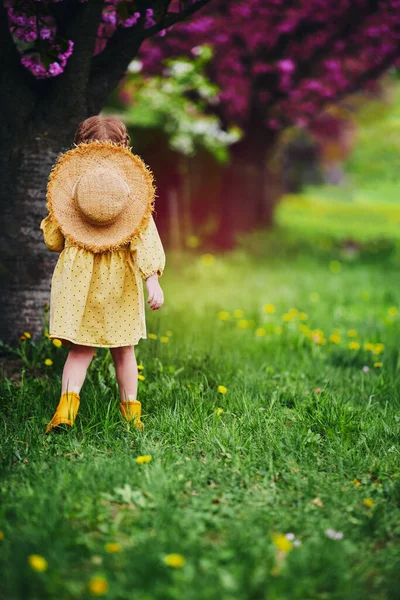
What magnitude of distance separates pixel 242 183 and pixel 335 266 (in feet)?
9.14

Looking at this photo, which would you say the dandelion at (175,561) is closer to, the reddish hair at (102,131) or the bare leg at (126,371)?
the bare leg at (126,371)

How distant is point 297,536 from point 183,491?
523mm

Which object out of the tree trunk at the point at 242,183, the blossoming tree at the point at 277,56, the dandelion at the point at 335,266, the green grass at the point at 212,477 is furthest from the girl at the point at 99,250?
the tree trunk at the point at 242,183

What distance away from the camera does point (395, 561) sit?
2.24 m

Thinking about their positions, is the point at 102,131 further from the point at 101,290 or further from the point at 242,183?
the point at 242,183

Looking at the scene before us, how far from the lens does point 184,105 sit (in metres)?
9.59

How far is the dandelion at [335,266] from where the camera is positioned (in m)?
9.28

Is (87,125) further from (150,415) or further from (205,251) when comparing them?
(205,251)

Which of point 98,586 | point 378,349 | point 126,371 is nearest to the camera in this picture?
point 98,586

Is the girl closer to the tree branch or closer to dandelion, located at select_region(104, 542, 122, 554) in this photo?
the tree branch

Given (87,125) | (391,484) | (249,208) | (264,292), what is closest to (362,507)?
(391,484)

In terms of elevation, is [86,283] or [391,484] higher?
[86,283]

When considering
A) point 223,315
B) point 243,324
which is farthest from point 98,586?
point 223,315

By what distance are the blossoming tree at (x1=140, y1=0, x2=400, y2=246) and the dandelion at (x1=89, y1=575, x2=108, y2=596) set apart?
6184mm
